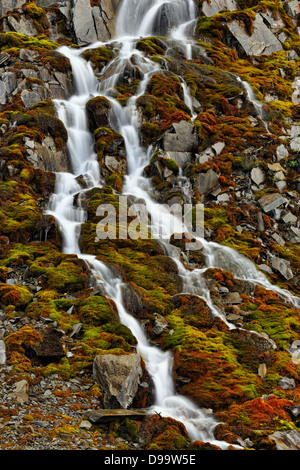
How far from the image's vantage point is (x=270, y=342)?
13.2m

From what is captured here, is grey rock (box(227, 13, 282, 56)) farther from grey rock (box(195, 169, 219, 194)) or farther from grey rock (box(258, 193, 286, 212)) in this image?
grey rock (box(258, 193, 286, 212))

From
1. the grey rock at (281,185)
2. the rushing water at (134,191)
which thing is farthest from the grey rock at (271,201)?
the rushing water at (134,191)

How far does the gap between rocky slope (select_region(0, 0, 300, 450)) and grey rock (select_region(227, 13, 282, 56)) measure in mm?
118

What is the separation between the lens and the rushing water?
35.4ft

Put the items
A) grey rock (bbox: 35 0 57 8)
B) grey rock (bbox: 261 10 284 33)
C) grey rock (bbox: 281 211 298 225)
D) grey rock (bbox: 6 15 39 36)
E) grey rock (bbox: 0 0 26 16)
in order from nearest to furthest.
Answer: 1. grey rock (bbox: 281 211 298 225)
2. grey rock (bbox: 6 15 39 36)
3. grey rock (bbox: 0 0 26 16)
4. grey rock (bbox: 35 0 57 8)
5. grey rock (bbox: 261 10 284 33)

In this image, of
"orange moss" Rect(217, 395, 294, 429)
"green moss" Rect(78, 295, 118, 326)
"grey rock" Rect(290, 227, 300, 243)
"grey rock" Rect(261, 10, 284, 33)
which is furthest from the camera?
"grey rock" Rect(261, 10, 284, 33)

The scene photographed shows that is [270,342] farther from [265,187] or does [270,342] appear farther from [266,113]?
[266,113]

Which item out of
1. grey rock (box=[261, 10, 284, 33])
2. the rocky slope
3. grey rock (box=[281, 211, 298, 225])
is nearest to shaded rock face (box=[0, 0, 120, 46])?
the rocky slope

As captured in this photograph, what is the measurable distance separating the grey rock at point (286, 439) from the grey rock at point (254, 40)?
1320 inches

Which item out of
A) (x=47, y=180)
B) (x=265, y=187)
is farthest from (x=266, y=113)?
(x=47, y=180)

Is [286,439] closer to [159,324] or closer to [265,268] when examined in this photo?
[159,324]

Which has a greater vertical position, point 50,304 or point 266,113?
point 266,113

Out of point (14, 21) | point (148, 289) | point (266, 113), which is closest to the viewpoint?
point (148, 289)
